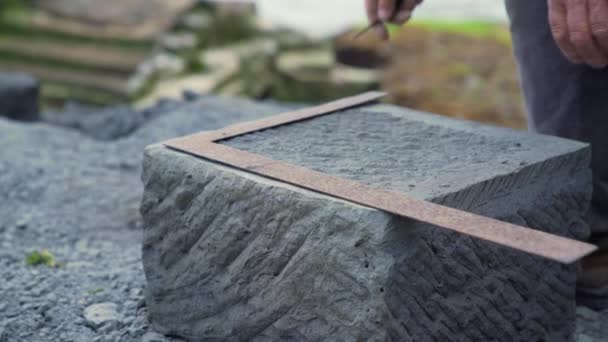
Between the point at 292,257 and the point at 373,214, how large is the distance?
0.26 meters

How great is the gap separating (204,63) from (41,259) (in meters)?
3.57

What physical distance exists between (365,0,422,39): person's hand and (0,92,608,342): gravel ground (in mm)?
1041

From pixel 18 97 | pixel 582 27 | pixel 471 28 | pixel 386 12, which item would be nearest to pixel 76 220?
pixel 386 12

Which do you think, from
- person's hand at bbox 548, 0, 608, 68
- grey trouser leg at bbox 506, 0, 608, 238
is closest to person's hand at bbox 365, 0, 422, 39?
grey trouser leg at bbox 506, 0, 608, 238

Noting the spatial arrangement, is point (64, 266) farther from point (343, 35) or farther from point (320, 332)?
point (343, 35)

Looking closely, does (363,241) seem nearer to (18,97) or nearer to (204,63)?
(18,97)

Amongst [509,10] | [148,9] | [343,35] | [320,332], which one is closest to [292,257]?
[320,332]

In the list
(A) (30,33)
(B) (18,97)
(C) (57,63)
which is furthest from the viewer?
(A) (30,33)

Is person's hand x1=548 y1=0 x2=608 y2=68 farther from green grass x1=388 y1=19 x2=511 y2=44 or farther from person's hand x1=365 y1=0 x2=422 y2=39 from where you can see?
green grass x1=388 y1=19 x2=511 y2=44

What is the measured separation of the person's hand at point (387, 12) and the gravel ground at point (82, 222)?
1041mm

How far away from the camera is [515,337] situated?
7.43ft

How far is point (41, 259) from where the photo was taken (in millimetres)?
2982

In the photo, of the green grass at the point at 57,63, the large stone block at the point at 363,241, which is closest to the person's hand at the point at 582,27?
the large stone block at the point at 363,241

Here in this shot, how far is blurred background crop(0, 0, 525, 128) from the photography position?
6086 mm
